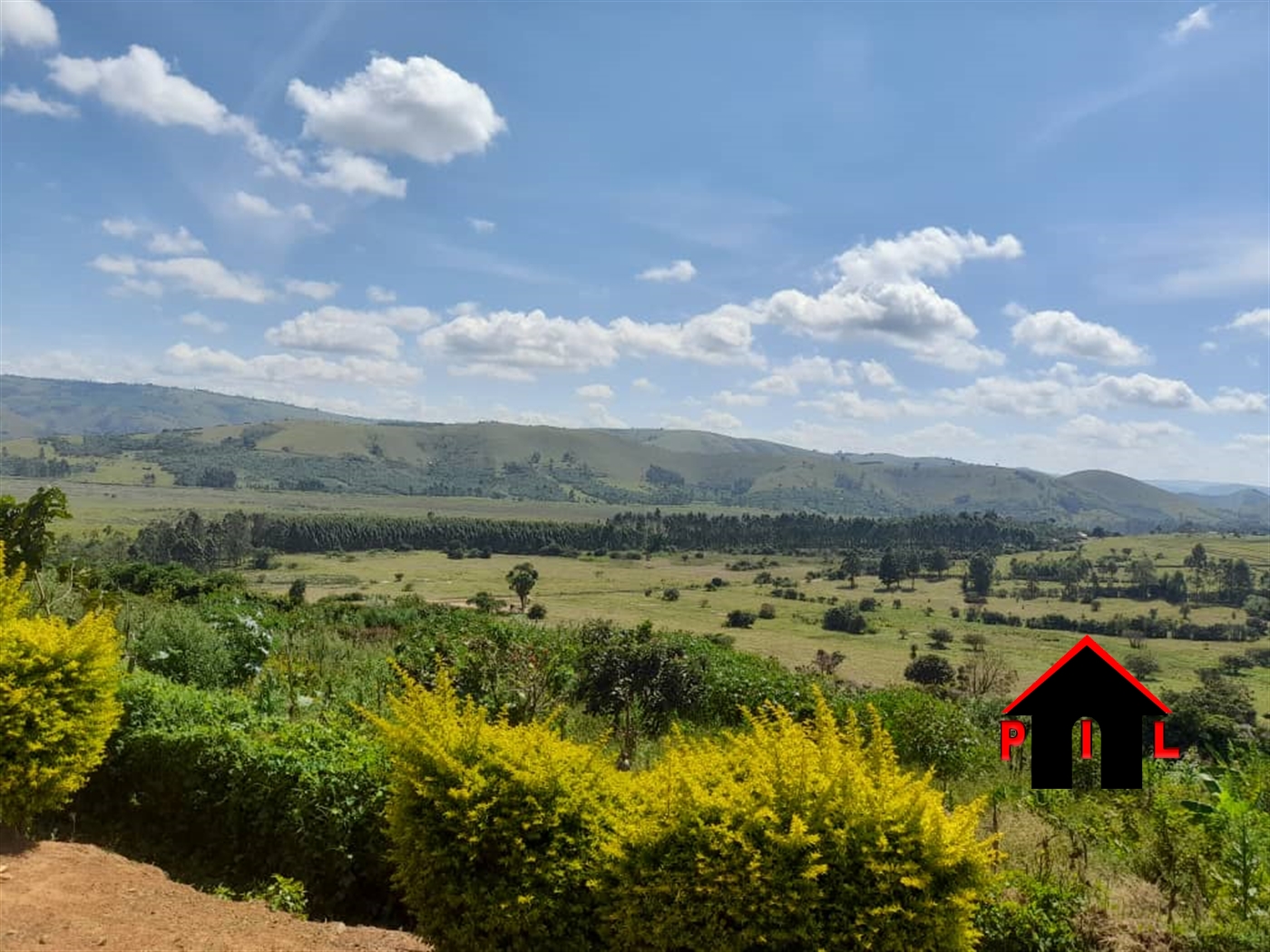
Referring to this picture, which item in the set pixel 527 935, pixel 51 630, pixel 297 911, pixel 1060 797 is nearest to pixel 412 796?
pixel 527 935

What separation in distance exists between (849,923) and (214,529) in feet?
409

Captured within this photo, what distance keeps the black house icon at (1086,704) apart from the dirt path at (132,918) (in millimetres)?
5086

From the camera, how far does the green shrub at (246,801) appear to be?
7043 millimetres

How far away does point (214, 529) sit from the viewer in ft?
367

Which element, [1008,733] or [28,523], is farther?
[28,523]

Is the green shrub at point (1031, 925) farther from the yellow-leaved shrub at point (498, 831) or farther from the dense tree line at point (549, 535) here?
the dense tree line at point (549, 535)

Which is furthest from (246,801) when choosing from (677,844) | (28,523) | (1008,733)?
(28,523)

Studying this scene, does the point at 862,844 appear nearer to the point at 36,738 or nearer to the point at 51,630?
the point at 36,738

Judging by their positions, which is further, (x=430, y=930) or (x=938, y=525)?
(x=938, y=525)

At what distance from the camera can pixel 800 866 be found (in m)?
4.68

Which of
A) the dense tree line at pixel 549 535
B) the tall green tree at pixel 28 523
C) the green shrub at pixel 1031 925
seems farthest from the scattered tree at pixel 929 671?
the dense tree line at pixel 549 535

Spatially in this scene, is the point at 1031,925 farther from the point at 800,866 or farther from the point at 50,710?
the point at 50,710

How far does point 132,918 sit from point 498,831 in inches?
137

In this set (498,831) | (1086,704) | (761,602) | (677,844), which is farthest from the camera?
(761,602)
